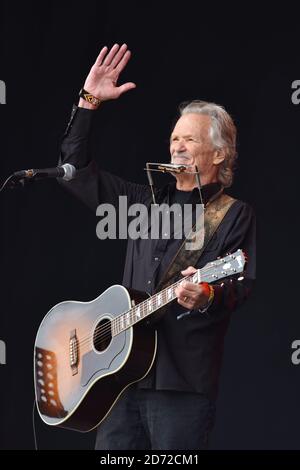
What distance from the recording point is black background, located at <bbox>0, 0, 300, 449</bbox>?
412cm

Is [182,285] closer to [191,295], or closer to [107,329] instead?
[191,295]

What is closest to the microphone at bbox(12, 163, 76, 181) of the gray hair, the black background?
the gray hair

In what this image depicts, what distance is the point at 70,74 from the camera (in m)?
4.37

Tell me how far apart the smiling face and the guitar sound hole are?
0.55 metres

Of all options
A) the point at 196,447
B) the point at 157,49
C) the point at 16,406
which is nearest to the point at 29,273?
the point at 16,406

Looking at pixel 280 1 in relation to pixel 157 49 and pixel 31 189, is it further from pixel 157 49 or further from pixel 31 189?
pixel 31 189

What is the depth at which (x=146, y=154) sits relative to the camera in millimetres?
4434

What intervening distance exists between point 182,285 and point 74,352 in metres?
0.65

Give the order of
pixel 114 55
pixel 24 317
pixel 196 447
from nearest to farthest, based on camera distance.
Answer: pixel 196 447, pixel 114 55, pixel 24 317

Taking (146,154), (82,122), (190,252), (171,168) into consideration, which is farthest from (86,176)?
(146,154)

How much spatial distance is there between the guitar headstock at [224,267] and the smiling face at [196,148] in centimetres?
51

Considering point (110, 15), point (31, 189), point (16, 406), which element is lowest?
point (16, 406)

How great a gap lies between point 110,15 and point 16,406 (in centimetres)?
194

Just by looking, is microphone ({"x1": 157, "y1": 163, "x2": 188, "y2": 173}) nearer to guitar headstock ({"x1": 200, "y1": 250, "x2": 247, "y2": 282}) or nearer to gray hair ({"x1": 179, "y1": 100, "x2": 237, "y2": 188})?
gray hair ({"x1": 179, "y1": 100, "x2": 237, "y2": 188})
